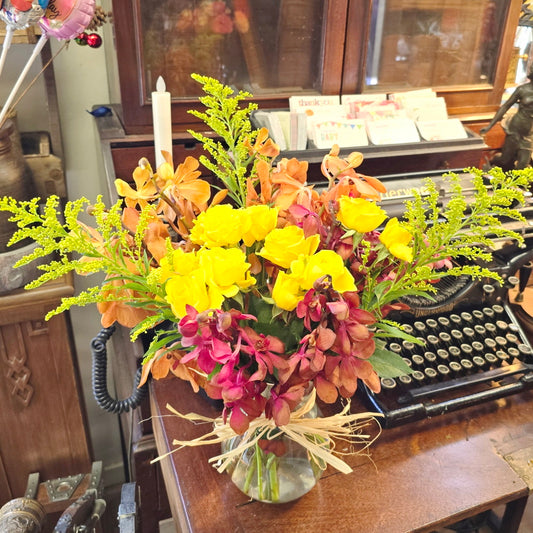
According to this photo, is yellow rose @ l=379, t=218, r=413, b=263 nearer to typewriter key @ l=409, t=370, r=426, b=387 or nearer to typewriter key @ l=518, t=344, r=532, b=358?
typewriter key @ l=409, t=370, r=426, b=387

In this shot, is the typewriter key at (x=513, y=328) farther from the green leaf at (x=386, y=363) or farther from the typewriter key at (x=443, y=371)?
the green leaf at (x=386, y=363)

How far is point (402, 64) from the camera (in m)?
1.31

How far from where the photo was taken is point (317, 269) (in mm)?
557

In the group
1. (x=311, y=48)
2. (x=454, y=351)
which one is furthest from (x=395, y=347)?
(x=311, y=48)

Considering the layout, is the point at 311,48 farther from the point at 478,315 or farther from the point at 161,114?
the point at 478,315

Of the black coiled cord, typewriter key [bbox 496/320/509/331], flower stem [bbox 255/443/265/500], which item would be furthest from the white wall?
typewriter key [bbox 496/320/509/331]

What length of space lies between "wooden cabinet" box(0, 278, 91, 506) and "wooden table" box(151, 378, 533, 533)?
32 cm

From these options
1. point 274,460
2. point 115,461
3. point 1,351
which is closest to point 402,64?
point 274,460

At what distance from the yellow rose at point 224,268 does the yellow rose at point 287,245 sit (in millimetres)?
34

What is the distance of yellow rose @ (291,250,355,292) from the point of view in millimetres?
561

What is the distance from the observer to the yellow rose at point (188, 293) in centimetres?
57

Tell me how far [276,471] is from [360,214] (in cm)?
42

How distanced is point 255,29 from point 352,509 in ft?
3.11

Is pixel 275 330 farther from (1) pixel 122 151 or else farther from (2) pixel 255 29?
(2) pixel 255 29
